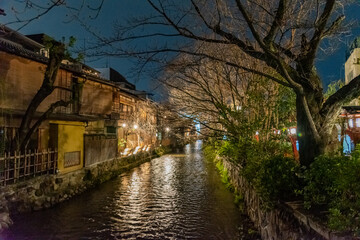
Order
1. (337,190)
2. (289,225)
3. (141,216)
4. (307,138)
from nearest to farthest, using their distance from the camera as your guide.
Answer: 1. (337,190)
2. (289,225)
3. (307,138)
4. (141,216)

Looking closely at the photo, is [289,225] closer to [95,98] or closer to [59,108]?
[59,108]

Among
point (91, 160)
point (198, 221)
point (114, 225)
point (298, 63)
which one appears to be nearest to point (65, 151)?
point (91, 160)

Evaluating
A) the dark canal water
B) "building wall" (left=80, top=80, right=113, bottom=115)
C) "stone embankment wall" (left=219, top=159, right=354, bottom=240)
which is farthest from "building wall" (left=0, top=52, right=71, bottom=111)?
"stone embankment wall" (left=219, top=159, right=354, bottom=240)

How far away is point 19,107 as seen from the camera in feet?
46.8

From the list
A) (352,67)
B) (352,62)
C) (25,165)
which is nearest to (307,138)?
(25,165)

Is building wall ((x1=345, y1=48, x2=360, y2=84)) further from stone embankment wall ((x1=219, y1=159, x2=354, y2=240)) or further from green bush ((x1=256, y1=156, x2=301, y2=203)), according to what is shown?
stone embankment wall ((x1=219, y1=159, x2=354, y2=240))

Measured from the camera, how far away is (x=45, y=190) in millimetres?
12445

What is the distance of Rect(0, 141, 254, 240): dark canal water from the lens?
8.80 m

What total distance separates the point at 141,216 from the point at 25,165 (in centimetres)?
622

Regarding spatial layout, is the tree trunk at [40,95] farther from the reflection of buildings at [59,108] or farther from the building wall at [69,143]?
the building wall at [69,143]

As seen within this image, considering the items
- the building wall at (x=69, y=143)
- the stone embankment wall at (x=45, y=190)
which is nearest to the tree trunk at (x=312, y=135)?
the stone embankment wall at (x=45, y=190)

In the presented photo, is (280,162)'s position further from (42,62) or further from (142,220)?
(42,62)

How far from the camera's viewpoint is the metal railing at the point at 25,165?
10.7 meters

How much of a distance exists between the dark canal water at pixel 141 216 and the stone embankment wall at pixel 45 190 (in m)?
0.48
